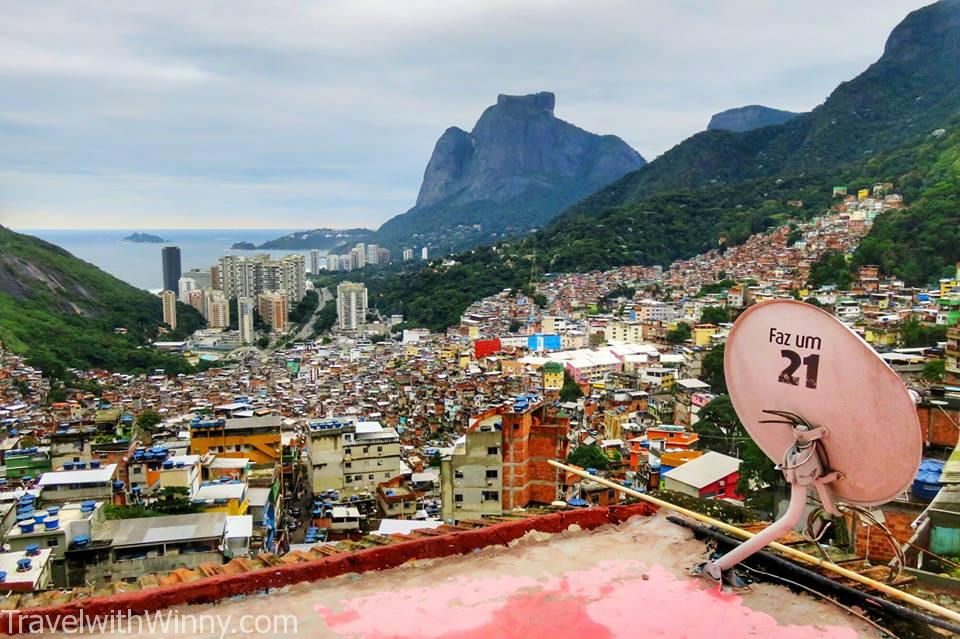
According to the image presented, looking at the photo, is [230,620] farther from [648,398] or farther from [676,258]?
[676,258]

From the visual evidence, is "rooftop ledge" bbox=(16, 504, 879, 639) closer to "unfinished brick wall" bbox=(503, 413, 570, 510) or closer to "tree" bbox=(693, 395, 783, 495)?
"unfinished brick wall" bbox=(503, 413, 570, 510)

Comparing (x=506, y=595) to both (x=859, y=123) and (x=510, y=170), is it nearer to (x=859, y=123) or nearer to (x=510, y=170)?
(x=859, y=123)

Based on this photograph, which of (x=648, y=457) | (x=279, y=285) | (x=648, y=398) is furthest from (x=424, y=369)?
(x=279, y=285)

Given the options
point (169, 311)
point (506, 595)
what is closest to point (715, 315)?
point (506, 595)

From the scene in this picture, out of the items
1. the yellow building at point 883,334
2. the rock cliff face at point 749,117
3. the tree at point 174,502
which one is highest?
the rock cliff face at point 749,117

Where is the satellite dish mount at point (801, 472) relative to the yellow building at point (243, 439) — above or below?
above

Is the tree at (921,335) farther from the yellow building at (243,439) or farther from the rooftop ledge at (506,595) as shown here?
the rooftop ledge at (506,595)

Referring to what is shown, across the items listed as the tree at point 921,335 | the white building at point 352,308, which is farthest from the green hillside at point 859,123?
the tree at point 921,335
